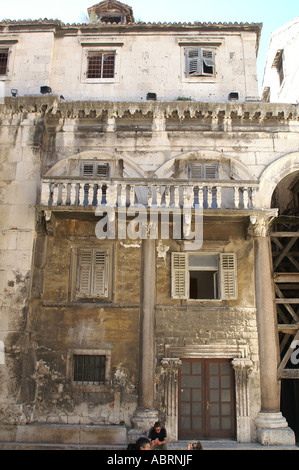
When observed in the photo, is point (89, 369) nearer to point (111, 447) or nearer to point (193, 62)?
point (111, 447)

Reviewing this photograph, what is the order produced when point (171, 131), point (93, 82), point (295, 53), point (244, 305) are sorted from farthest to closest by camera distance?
point (295, 53)
point (93, 82)
point (171, 131)
point (244, 305)

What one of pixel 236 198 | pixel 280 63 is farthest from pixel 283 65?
pixel 236 198

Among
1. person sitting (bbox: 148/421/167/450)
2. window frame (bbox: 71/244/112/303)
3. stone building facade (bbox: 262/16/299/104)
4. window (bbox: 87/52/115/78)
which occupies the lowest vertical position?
person sitting (bbox: 148/421/167/450)

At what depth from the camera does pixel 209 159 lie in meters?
16.2

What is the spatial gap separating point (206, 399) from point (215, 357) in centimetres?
139

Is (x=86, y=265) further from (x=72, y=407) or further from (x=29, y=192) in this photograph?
(x=72, y=407)

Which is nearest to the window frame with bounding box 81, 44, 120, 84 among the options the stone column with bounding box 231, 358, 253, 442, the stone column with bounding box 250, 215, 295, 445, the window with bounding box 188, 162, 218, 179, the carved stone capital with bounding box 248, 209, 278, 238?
the window with bounding box 188, 162, 218, 179

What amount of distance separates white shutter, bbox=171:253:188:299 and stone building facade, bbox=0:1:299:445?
5cm

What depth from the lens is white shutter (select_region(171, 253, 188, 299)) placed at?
1498 centimetres

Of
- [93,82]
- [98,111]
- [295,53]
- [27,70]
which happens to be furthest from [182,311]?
[295,53]

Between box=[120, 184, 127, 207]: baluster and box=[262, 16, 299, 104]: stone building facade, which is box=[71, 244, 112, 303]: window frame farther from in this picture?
box=[262, 16, 299, 104]: stone building facade

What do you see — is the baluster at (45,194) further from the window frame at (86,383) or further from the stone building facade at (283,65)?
the stone building facade at (283,65)

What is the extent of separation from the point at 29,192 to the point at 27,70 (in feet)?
18.2

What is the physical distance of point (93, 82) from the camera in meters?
17.5
